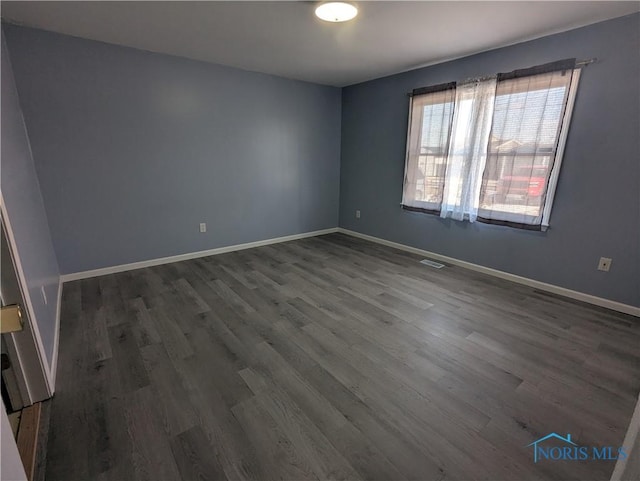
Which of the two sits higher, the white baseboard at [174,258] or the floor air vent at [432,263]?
the white baseboard at [174,258]

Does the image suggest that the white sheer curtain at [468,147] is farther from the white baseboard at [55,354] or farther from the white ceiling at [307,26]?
the white baseboard at [55,354]

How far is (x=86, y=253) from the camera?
3123 mm

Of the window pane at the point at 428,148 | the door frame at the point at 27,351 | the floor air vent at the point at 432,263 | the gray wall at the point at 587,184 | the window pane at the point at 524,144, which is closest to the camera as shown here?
the door frame at the point at 27,351

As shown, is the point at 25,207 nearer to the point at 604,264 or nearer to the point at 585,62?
the point at 585,62

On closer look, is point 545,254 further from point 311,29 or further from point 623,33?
point 311,29

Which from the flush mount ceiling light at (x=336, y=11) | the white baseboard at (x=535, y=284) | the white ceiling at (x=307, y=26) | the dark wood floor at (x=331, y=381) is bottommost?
the dark wood floor at (x=331, y=381)

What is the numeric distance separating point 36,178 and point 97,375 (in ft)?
6.90

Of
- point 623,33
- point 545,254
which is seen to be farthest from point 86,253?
point 623,33

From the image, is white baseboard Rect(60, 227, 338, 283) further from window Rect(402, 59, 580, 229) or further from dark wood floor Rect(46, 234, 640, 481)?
window Rect(402, 59, 580, 229)

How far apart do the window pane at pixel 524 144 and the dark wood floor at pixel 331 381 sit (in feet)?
2.91

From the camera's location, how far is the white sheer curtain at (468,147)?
3.13 m

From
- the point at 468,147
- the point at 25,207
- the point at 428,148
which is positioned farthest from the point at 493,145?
the point at 25,207

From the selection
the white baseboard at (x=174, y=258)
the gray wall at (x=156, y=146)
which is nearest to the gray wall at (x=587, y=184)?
the gray wall at (x=156, y=146)

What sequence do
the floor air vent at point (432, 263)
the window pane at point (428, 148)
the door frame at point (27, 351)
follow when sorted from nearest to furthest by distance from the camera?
the door frame at point (27, 351), the window pane at point (428, 148), the floor air vent at point (432, 263)
